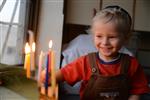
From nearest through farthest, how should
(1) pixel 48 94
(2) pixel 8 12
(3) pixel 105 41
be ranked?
(1) pixel 48 94 → (3) pixel 105 41 → (2) pixel 8 12

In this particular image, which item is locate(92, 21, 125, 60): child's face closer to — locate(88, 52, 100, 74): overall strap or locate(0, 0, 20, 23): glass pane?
locate(88, 52, 100, 74): overall strap

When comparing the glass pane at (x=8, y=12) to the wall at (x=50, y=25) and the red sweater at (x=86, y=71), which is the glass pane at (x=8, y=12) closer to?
the wall at (x=50, y=25)

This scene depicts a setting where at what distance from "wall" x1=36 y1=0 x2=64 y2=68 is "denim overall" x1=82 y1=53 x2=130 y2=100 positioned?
4.11 ft

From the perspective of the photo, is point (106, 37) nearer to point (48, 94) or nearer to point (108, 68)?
point (108, 68)

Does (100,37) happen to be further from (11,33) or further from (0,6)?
(11,33)

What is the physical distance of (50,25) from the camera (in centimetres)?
231

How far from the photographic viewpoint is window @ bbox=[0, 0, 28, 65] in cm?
159

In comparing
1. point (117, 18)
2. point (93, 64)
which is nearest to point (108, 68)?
point (93, 64)

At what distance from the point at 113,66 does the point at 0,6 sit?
706 millimetres

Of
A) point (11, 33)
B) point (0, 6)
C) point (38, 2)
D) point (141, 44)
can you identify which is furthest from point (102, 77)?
point (141, 44)

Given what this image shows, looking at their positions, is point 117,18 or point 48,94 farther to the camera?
point 117,18

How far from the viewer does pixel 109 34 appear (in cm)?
97

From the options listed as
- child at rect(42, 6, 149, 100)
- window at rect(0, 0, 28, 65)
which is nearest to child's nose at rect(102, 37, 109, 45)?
child at rect(42, 6, 149, 100)

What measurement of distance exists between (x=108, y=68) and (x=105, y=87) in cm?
7
